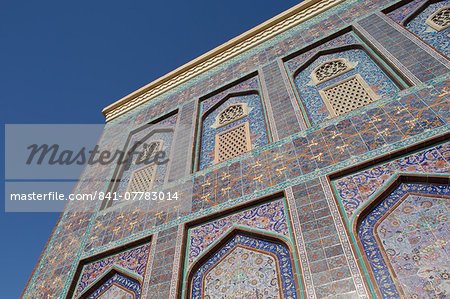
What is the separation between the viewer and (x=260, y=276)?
2756 millimetres

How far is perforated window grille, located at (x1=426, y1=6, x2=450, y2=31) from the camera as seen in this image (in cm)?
404

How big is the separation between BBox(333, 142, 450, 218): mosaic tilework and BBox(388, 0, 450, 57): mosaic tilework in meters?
1.53

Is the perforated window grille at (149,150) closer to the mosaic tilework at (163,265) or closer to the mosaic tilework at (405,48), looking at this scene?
the mosaic tilework at (163,265)

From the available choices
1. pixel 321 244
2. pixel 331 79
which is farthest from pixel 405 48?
pixel 321 244

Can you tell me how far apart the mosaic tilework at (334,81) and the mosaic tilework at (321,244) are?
3.78 feet

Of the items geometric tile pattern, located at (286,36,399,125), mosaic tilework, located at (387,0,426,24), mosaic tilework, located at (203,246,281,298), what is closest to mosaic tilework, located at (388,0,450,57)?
mosaic tilework, located at (387,0,426,24)

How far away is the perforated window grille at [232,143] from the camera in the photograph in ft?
13.9

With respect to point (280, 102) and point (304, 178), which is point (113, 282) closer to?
point (304, 178)

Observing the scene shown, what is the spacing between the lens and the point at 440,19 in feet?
13.7

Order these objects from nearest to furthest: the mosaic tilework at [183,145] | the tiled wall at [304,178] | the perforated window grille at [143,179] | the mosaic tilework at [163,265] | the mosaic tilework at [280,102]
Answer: the tiled wall at [304,178]
the mosaic tilework at [163,265]
the mosaic tilework at [280,102]
the mosaic tilework at [183,145]
the perforated window grille at [143,179]

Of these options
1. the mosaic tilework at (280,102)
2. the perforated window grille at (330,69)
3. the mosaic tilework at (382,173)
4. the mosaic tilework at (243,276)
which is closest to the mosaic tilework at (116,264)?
the mosaic tilework at (243,276)

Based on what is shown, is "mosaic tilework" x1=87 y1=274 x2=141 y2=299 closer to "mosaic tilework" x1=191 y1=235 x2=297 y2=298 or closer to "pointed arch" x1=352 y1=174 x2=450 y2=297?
"mosaic tilework" x1=191 y1=235 x2=297 y2=298

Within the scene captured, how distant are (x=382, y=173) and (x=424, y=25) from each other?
2.59 metres

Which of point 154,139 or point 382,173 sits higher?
point 154,139
